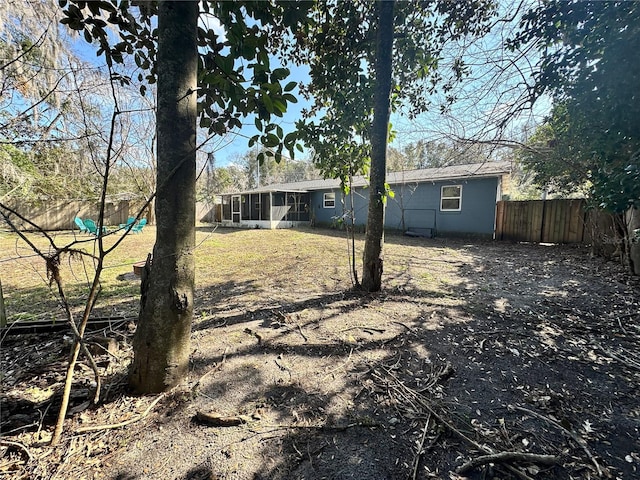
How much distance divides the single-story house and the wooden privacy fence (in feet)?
1.45

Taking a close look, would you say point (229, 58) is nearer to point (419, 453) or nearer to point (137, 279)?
point (419, 453)

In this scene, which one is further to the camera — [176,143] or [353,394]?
[353,394]

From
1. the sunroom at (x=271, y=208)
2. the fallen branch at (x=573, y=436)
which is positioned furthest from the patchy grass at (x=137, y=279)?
the sunroom at (x=271, y=208)

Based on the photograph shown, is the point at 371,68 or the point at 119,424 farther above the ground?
the point at 371,68

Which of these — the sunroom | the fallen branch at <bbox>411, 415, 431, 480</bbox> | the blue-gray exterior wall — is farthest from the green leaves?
the sunroom

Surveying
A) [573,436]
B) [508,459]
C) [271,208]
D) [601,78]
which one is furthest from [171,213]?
[271,208]

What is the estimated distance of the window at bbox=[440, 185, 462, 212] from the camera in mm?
11203

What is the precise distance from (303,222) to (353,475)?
52.2 feet

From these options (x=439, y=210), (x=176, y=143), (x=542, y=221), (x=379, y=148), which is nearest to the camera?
(x=176, y=143)

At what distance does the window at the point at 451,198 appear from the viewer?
11203 millimetres

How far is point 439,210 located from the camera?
11.7 meters

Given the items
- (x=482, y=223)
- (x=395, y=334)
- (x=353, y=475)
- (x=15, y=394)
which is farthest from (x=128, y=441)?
(x=482, y=223)

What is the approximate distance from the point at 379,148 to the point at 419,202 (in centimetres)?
930

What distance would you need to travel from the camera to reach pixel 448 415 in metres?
1.71
